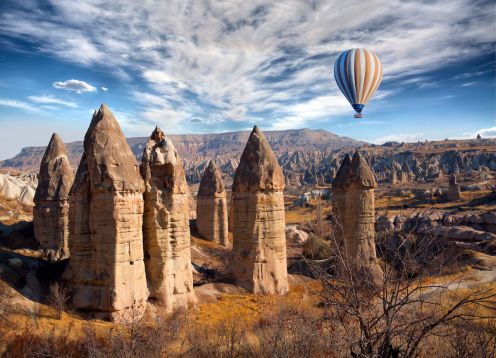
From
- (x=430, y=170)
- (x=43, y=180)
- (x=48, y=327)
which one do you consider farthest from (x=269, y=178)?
(x=430, y=170)

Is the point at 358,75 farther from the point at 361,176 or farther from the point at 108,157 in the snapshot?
the point at 108,157

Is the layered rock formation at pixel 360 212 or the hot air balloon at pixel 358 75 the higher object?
the hot air balloon at pixel 358 75

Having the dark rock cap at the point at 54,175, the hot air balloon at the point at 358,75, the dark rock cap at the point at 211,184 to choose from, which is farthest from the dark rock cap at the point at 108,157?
the hot air balloon at the point at 358,75

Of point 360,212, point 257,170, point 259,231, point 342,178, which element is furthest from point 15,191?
point 360,212

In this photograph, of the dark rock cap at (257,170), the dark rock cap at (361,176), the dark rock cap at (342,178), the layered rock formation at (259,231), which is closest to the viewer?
the layered rock formation at (259,231)

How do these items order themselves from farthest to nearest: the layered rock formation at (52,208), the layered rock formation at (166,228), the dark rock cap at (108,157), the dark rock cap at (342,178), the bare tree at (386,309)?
the layered rock formation at (52,208) < the dark rock cap at (342,178) < the layered rock formation at (166,228) < the dark rock cap at (108,157) < the bare tree at (386,309)

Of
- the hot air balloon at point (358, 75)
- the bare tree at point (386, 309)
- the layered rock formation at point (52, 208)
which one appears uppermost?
the hot air balloon at point (358, 75)

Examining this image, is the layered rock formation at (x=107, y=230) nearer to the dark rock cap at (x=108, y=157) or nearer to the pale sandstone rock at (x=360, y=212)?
the dark rock cap at (x=108, y=157)

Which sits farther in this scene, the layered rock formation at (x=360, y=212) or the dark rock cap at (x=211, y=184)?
the dark rock cap at (x=211, y=184)
